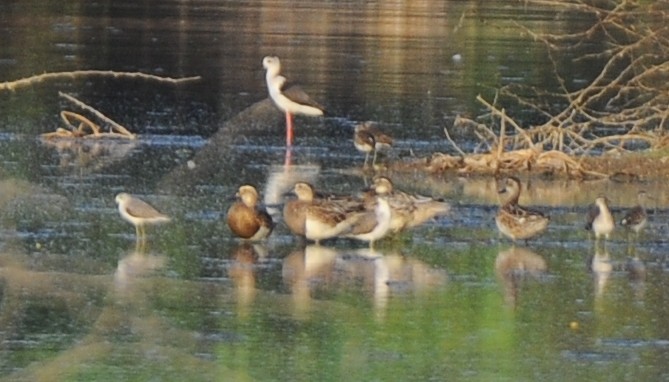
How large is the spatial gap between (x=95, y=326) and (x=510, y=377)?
206 centimetres

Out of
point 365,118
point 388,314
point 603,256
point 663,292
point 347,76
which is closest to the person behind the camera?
point 388,314

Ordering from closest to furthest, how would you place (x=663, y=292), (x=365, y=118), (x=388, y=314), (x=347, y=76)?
(x=388, y=314) → (x=663, y=292) → (x=365, y=118) → (x=347, y=76)

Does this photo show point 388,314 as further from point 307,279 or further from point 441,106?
point 441,106

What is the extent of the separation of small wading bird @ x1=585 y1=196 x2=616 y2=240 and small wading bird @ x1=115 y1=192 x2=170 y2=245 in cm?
263

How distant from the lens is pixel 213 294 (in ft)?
32.2

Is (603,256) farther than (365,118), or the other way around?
(365,118)

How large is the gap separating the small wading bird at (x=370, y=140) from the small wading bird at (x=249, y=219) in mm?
3662

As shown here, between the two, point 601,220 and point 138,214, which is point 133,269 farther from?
point 601,220

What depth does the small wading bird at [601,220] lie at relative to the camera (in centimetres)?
1170

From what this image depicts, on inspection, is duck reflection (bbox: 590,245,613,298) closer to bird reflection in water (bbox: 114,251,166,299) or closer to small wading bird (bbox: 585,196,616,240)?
small wading bird (bbox: 585,196,616,240)

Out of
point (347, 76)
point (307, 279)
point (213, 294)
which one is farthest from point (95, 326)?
point (347, 76)

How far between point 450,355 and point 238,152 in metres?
7.19

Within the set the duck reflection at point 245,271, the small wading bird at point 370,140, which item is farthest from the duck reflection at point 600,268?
the small wading bird at point 370,140

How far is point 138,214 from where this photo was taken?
455 inches
